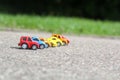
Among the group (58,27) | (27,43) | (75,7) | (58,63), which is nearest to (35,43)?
(27,43)

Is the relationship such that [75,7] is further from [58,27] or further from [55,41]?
[55,41]

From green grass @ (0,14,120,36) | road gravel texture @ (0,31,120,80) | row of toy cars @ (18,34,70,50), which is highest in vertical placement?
row of toy cars @ (18,34,70,50)

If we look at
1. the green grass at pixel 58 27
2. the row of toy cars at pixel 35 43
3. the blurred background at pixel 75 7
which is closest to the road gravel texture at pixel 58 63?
the row of toy cars at pixel 35 43

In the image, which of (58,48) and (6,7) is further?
(6,7)

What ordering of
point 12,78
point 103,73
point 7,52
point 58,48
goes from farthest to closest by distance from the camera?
point 58,48 < point 7,52 < point 103,73 < point 12,78

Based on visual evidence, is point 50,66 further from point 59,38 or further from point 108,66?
point 59,38

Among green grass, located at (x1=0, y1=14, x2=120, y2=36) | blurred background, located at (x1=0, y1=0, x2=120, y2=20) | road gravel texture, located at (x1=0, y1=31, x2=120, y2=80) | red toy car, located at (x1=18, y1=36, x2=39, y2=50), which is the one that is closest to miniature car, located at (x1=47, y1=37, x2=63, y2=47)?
road gravel texture, located at (x1=0, y1=31, x2=120, y2=80)

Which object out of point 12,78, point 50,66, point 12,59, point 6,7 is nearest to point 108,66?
point 50,66

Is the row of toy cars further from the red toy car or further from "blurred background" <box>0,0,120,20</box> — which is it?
"blurred background" <box>0,0,120,20</box>

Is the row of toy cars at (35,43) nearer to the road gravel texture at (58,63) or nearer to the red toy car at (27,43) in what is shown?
the red toy car at (27,43)
